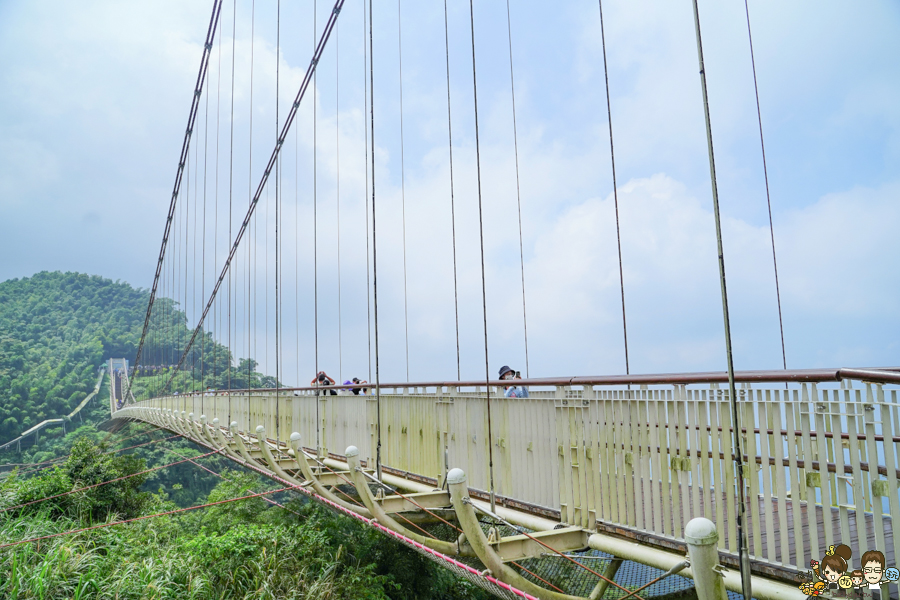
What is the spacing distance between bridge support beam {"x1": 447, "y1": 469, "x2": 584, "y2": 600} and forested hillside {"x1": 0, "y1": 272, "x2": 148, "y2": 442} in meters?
55.5

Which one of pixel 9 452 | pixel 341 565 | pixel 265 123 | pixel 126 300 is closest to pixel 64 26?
pixel 126 300

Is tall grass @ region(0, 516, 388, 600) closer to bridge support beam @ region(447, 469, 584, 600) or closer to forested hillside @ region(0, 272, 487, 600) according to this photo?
forested hillside @ region(0, 272, 487, 600)

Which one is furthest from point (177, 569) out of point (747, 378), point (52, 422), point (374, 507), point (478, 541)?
point (52, 422)

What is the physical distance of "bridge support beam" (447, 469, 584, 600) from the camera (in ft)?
10.2

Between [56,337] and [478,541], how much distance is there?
68867 mm

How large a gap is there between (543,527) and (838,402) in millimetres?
1705

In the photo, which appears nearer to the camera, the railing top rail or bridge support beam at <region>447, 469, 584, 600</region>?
the railing top rail

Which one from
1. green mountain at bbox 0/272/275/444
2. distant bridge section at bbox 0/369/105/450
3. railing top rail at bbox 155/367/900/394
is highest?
green mountain at bbox 0/272/275/444

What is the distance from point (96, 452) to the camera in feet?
44.8

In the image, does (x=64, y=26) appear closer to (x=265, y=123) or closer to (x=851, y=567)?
(x=265, y=123)

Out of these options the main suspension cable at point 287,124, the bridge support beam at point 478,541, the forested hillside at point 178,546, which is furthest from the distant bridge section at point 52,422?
the bridge support beam at point 478,541

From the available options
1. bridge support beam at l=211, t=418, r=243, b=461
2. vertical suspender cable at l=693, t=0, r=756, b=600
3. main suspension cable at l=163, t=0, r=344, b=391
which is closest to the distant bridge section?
main suspension cable at l=163, t=0, r=344, b=391

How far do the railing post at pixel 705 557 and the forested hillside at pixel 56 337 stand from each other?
57.0m

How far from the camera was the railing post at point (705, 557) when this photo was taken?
1.85m
